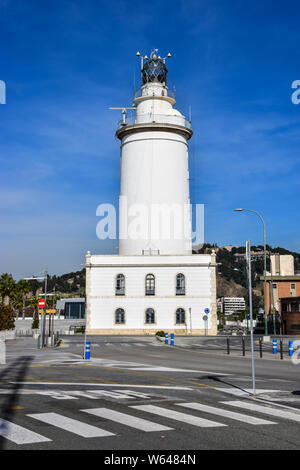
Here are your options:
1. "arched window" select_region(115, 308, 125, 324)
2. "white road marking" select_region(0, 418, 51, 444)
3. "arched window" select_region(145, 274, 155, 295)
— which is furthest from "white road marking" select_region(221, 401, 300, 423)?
"arched window" select_region(115, 308, 125, 324)

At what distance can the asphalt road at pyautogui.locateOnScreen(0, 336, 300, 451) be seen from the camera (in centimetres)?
750

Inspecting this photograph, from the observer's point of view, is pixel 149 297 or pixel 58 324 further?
pixel 58 324

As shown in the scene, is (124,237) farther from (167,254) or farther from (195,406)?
(195,406)

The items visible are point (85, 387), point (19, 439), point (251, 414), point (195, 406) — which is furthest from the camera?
point (85, 387)

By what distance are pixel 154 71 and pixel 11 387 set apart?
167 ft

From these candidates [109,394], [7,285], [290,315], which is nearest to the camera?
[109,394]

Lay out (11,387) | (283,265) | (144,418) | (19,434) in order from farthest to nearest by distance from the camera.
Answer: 1. (283,265)
2. (11,387)
3. (144,418)
4. (19,434)

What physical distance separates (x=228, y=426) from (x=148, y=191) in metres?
48.0

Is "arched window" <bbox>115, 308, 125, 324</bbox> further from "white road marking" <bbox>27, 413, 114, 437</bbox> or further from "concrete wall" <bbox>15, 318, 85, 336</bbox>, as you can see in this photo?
"white road marking" <bbox>27, 413, 114, 437</bbox>

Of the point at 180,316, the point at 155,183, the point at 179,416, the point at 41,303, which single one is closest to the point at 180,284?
the point at 180,316

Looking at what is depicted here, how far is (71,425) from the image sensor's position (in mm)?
8625

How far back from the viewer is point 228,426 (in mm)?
8555

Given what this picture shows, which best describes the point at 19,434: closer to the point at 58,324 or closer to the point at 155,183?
the point at 155,183

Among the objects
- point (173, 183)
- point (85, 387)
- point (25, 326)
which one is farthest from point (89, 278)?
point (85, 387)
